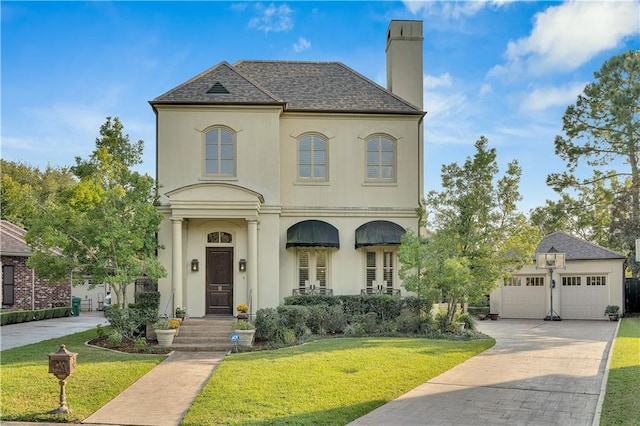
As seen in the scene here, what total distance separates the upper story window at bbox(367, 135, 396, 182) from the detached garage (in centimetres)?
1338

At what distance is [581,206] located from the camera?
34562 millimetres

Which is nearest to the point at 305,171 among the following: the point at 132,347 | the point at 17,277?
the point at 132,347

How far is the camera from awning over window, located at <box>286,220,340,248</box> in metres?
20.7

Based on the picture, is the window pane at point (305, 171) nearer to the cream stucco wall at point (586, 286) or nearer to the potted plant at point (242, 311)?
the potted plant at point (242, 311)

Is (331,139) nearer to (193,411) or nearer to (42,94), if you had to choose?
(42,94)

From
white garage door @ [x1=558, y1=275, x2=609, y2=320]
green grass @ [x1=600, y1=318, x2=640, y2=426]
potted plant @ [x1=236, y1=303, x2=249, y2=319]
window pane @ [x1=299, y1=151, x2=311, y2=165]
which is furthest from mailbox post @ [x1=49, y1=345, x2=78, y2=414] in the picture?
white garage door @ [x1=558, y1=275, x2=609, y2=320]

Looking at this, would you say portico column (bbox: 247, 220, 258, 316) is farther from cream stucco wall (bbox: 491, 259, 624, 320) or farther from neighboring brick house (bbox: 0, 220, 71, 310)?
cream stucco wall (bbox: 491, 259, 624, 320)

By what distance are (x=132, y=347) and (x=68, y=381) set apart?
5067 millimetres

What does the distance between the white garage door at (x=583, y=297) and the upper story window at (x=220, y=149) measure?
64.3 feet

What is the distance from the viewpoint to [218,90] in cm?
2091

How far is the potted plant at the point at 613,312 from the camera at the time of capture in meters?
29.2

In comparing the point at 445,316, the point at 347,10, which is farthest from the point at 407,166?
the point at 347,10

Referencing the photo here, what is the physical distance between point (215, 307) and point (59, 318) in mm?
14377

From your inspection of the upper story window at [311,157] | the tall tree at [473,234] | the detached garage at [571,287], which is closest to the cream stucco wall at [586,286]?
the detached garage at [571,287]
